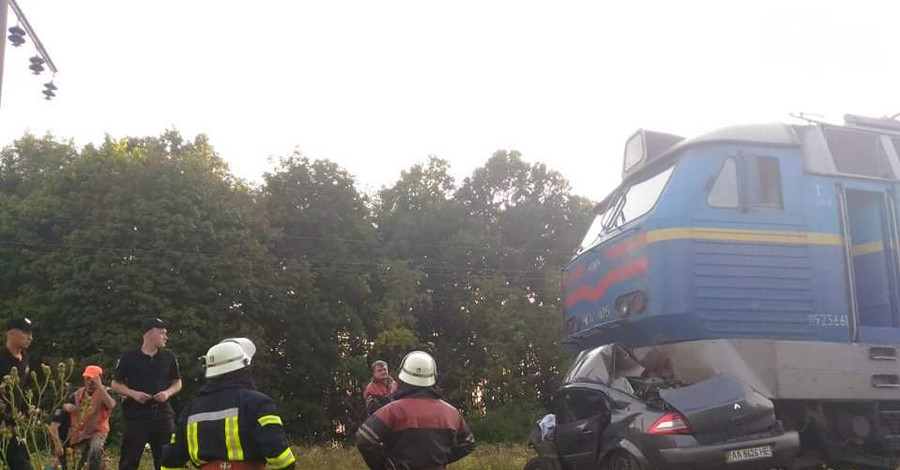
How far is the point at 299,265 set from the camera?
30750 millimetres

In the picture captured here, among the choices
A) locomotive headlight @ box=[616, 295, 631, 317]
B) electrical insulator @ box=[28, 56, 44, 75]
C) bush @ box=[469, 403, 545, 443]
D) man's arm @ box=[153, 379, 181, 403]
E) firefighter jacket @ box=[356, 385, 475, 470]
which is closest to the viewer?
firefighter jacket @ box=[356, 385, 475, 470]

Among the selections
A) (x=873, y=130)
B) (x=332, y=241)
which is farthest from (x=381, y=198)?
(x=873, y=130)

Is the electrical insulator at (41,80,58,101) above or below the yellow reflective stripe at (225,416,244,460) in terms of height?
above

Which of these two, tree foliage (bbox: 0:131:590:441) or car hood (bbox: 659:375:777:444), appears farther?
tree foliage (bbox: 0:131:590:441)

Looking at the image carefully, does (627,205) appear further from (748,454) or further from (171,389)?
(171,389)

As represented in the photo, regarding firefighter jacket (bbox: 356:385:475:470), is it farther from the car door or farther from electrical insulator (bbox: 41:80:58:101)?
electrical insulator (bbox: 41:80:58:101)

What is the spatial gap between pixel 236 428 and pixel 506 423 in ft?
89.0

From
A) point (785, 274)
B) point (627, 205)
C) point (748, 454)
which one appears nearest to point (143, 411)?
point (748, 454)

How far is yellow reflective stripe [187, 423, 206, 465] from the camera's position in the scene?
4707mm

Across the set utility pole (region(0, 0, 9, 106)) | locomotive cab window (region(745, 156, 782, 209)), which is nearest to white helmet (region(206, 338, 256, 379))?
locomotive cab window (region(745, 156, 782, 209))

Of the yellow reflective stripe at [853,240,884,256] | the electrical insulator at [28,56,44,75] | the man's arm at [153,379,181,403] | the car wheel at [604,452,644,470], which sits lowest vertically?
the car wheel at [604,452,644,470]

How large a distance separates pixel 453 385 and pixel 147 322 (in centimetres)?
2614

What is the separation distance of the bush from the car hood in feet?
74.2

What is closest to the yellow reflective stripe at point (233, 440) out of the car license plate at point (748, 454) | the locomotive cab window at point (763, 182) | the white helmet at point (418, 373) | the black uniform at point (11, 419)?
the white helmet at point (418, 373)
